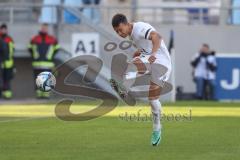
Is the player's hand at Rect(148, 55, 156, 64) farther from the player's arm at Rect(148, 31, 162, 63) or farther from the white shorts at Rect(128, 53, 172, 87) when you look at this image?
the white shorts at Rect(128, 53, 172, 87)

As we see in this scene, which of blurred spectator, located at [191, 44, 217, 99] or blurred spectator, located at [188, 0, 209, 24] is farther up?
blurred spectator, located at [188, 0, 209, 24]

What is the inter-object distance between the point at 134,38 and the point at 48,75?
239cm

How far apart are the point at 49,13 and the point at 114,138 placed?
14293 mm

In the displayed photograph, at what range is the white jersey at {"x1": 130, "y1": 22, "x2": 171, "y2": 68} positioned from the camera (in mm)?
13109

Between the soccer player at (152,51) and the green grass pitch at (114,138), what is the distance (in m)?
0.55

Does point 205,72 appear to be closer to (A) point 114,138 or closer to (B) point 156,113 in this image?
(A) point 114,138

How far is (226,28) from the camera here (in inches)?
1125

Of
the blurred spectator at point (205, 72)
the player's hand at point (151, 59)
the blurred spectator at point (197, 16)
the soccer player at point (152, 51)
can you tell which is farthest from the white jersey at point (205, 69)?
the player's hand at point (151, 59)

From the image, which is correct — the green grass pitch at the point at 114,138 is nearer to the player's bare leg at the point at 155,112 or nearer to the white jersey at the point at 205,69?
the player's bare leg at the point at 155,112

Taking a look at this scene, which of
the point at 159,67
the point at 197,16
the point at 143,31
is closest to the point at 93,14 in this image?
the point at 197,16

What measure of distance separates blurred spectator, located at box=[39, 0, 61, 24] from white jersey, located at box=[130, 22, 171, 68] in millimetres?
13915

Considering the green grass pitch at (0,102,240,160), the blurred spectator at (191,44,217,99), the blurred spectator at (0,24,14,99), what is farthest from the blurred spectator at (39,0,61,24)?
the green grass pitch at (0,102,240,160)

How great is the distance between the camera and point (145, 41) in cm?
1328

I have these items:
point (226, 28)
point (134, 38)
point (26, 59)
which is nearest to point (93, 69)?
point (26, 59)
